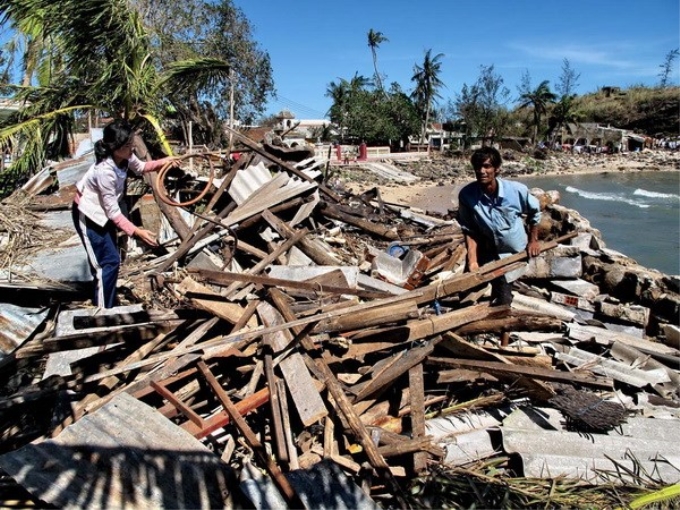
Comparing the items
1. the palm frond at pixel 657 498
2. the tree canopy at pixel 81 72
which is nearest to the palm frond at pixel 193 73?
the tree canopy at pixel 81 72

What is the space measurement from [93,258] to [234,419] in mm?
2067

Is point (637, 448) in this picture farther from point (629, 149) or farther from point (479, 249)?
point (629, 149)

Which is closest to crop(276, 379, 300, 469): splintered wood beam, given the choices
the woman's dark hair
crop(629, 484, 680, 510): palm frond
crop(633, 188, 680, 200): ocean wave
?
crop(629, 484, 680, 510): palm frond

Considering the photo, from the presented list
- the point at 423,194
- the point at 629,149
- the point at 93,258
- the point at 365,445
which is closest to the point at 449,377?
the point at 365,445

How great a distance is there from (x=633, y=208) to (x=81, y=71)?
90.5 ft

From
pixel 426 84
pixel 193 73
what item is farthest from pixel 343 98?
pixel 193 73

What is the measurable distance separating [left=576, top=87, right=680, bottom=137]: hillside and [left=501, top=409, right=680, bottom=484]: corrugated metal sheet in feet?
217

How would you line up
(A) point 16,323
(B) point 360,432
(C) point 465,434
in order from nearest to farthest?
1. (B) point 360,432
2. (C) point 465,434
3. (A) point 16,323

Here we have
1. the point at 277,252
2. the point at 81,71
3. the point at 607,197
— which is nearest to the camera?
the point at 277,252

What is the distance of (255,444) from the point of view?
9.04ft

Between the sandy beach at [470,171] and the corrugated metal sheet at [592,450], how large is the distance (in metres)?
12.4

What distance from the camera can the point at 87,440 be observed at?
2590mm

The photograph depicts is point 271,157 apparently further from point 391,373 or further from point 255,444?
point 255,444

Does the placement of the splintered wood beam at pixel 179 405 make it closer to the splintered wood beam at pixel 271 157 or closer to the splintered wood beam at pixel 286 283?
the splintered wood beam at pixel 286 283
